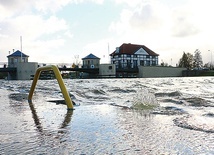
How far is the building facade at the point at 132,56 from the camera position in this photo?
95.4 m

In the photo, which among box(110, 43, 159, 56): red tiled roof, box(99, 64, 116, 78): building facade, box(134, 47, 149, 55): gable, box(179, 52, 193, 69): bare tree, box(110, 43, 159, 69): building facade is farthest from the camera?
box(179, 52, 193, 69): bare tree

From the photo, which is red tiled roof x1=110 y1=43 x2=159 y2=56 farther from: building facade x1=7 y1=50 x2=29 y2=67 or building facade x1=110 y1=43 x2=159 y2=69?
building facade x1=7 y1=50 x2=29 y2=67

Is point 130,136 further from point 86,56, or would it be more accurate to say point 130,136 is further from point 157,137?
point 86,56

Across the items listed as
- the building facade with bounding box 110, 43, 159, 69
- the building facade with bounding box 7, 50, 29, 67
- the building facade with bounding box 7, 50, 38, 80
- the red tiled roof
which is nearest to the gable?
the building facade with bounding box 110, 43, 159, 69

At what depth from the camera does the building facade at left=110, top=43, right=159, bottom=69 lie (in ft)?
313

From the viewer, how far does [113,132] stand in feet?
12.4

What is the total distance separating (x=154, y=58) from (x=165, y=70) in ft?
52.8

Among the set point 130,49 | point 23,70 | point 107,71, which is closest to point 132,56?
point 130,49

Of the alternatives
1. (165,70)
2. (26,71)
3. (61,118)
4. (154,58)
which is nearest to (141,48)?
(154,58)

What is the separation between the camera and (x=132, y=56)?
317 ft

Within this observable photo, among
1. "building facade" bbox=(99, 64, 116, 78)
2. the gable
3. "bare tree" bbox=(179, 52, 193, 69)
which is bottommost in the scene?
"building facade" bbox=(99, 64, 116, 78)

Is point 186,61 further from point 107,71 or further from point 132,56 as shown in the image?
point 107,71

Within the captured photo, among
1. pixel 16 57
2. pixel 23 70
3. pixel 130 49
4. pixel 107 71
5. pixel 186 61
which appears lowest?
pixel 107 71

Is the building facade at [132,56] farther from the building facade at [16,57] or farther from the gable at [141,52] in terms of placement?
the building facade at [16,57]
